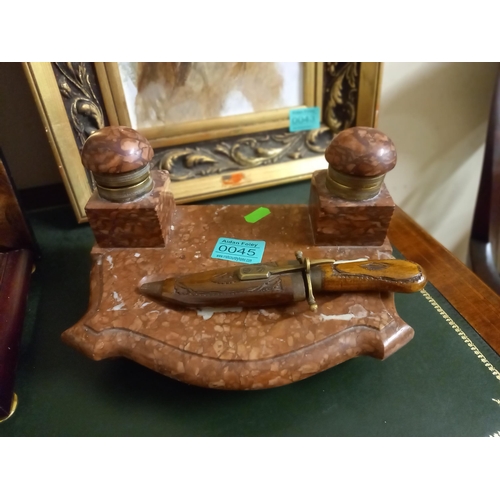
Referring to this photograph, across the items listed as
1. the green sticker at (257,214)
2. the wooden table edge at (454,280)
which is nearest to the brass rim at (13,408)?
the green sticker at (257,214)

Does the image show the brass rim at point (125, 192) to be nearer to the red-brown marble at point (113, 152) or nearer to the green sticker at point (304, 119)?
the red-brown marble at point (113, 152)

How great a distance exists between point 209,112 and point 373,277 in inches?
23.2

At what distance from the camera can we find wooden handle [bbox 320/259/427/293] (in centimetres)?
61

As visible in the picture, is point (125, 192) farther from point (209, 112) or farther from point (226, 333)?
point (209, 112)

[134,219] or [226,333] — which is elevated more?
[134,219]

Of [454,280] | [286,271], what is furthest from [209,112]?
[454,280]

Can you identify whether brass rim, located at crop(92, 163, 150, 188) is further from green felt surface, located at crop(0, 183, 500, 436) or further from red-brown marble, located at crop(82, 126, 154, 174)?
green felt surface, located at crop(0, 183, 500, 436)

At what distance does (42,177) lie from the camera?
1.04m

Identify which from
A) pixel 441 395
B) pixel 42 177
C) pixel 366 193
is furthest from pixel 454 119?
pixel 42 177

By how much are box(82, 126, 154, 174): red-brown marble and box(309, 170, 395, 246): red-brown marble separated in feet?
0.99

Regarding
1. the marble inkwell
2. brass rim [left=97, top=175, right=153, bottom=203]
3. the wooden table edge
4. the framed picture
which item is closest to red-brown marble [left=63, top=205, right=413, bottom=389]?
the marble inkwell

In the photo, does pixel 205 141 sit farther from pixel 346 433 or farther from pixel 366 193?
pixel 346 433

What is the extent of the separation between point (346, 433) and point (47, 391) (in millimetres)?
485

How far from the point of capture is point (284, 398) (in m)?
0.66
